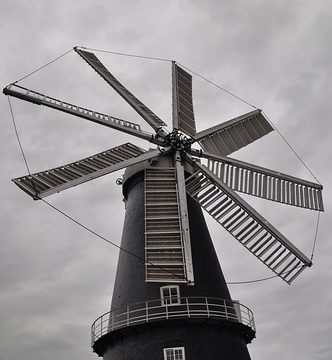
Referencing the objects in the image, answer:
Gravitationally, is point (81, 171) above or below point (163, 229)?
above

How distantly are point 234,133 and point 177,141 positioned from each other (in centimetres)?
474

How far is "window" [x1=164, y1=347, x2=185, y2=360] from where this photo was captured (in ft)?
48.6

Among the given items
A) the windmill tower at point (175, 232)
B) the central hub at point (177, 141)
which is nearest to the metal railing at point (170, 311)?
the windmill tower at point (175, 232)

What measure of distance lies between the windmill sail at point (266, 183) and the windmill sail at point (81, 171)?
2.75 meters

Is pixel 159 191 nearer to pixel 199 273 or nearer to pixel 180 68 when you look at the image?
pixel 199 273

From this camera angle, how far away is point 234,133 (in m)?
22.2

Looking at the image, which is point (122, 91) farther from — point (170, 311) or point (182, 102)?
point (170, 311)

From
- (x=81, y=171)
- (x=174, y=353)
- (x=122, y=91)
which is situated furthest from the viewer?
(x=122, y=91)

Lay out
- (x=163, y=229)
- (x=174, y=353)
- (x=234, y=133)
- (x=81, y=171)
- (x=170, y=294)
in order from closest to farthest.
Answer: (x=174, y=353) → (x=163, y=229) → (x=170, y=294) → (x=81, y=171) → (x=234, y=133)

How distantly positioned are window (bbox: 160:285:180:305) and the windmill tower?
4cm

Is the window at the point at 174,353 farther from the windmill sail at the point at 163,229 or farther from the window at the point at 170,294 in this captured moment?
the windmill sail at the point at 163,229

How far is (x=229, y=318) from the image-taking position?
52.4 feet

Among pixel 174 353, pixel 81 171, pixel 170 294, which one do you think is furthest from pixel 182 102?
pixel 174 353

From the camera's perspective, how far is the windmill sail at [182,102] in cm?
1995
